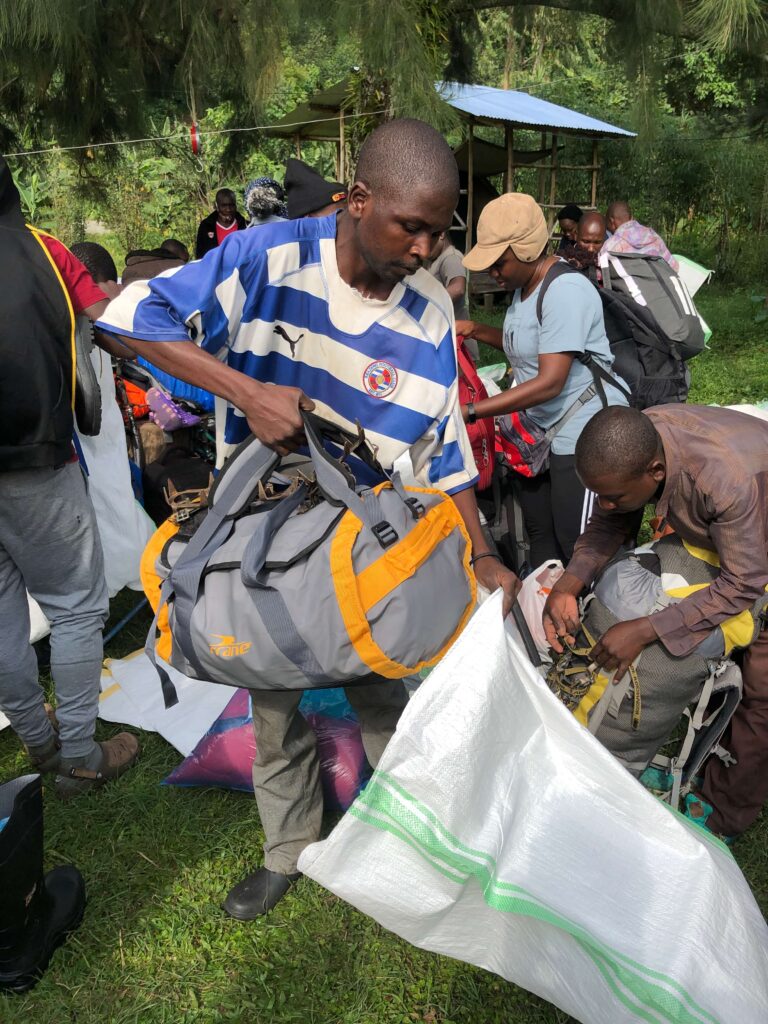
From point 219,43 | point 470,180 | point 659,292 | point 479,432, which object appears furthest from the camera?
point 470,180

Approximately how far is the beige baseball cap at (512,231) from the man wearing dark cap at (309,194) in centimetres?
83

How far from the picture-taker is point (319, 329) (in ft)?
5.80

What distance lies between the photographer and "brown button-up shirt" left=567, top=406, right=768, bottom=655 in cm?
195

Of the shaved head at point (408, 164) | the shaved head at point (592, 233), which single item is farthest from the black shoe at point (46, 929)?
the shaved head at point (592, 233)

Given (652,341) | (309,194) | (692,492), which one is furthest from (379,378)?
(309,194)

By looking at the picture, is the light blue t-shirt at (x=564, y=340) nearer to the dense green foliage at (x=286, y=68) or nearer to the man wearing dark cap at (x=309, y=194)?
the man wearing dark cap at (x=309, y=194)

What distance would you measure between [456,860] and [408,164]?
1.29m

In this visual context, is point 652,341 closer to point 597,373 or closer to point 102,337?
point 597,373

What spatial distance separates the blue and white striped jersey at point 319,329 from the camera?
1648 millimetres

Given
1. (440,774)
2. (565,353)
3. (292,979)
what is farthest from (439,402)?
(292,979)

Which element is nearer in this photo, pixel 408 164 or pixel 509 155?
pixel 408 164

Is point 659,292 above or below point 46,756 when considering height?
above

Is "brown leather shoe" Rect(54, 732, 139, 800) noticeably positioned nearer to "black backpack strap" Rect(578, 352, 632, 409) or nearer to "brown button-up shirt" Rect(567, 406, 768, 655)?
"brown button-up shirt" Rect(567, 406, 768, 655)

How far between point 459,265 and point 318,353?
2545mm
